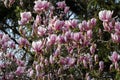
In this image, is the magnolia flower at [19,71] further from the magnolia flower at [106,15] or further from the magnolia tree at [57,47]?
the magnolia flower at [106,15]

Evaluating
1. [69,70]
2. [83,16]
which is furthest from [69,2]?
[69,70]

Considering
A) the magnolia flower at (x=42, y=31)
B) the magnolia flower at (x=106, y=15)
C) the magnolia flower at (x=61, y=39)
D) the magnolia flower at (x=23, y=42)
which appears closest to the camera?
the magnolia flower at (x=106, y=15)

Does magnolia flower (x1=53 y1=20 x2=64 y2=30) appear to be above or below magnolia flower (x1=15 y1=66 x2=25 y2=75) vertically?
above

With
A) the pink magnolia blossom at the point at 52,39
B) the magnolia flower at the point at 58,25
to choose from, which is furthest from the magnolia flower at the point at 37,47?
the magnolia flower at the point at 58,25

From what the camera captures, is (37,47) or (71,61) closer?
(37,47)

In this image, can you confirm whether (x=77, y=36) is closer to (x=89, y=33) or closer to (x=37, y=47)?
(x=89, y=33)

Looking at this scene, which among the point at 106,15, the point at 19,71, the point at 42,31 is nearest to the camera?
the point at 106,15

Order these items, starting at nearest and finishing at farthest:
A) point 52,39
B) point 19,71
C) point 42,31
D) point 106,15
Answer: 1. point 106,15
2. point 52,39
3. point 42,31
4. point 19,71

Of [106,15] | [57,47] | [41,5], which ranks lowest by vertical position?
[57,47]

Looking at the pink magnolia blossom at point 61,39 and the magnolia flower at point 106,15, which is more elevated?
the magnolia flower at point 106,15

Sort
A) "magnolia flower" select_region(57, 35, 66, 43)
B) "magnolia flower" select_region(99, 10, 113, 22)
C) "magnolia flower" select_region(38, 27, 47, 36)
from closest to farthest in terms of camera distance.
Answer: "magnolia flower" select_region(99, 10, 113, 22)
"magnolia flower" select_region(57, 35, 66, 43)
"magnolia flower" select_region(38, 27, 47, 36)

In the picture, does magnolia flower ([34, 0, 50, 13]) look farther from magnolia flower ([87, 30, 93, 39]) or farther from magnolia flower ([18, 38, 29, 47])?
magnolia flower ([87, 30, 93, 39])

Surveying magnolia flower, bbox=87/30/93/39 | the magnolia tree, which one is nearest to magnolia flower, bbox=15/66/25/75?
the magnolia tree

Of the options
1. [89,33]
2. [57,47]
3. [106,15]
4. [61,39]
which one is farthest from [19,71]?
[106,15]
